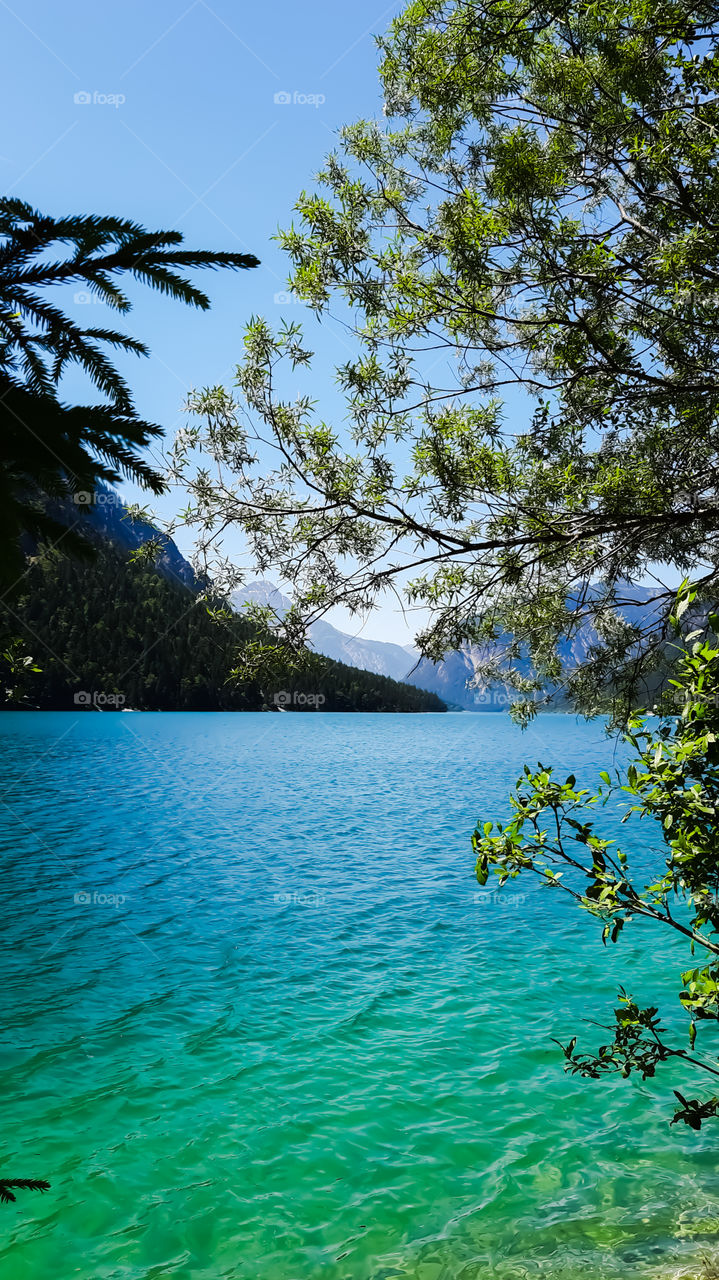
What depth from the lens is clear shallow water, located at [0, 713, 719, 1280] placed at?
604 cm

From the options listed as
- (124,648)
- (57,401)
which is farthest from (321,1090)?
(124,648)

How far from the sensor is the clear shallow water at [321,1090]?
604 cm

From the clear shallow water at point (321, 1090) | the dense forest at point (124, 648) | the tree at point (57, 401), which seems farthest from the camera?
the dense forest at point (124, 648)

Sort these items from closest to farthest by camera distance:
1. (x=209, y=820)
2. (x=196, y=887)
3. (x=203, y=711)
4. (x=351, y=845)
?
1. (x=196, y=887)
2. (x=351, y=845)
3. (x=209, y=820)
4. (x=203, y=711)

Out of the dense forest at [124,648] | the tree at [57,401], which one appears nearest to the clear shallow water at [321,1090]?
the tree at [57,401]

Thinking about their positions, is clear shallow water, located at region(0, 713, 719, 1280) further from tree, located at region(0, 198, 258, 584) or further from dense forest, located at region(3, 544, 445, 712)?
dense forest, located at region(3, 544, 445, 712)

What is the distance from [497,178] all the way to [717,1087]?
10916mm

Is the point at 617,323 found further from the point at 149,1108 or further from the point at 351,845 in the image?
the point at 351,845

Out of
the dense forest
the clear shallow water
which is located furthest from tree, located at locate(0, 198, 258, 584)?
the dense forest

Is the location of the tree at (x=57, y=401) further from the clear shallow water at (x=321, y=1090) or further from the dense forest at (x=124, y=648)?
the dense forest at (x=124, y=648)

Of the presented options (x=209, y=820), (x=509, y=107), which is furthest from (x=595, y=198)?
(x=209, y=820)

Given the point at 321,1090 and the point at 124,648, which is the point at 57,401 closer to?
the point at 321,1090

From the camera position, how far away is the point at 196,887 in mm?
18906

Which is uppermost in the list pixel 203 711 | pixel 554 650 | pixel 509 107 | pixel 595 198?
pixel 509 107
